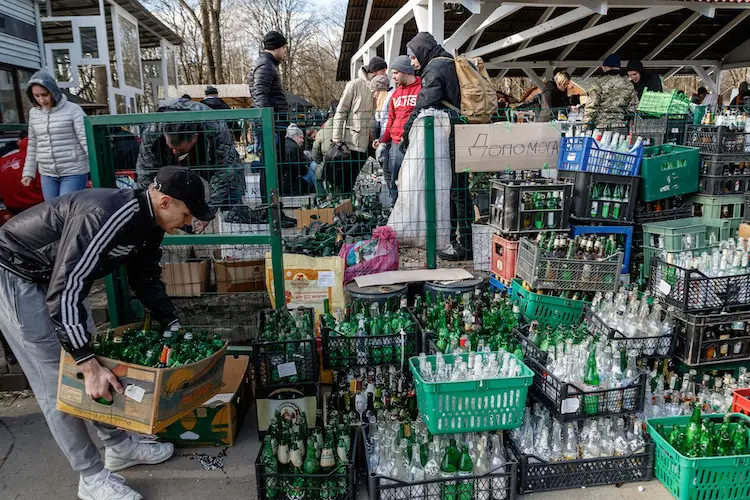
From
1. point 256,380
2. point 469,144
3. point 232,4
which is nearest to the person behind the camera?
point 256,380

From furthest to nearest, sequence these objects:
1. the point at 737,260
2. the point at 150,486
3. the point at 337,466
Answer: the point at 737,260, the point at 150,486, the point at 337,466

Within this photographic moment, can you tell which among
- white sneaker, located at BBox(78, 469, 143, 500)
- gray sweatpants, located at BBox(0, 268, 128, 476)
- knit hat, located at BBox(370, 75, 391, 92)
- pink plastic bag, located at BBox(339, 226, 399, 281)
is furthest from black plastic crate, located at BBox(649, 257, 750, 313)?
knit hat, located at BBox(370, 75, 391, 92)

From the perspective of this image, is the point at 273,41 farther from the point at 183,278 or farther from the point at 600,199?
the point at 600,199

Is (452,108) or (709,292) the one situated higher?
(452,108)

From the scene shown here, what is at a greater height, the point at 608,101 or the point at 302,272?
the point at 608,101

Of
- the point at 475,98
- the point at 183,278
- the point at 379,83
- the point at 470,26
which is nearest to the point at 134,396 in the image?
the point at 183,278

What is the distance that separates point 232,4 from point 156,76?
12718 mm

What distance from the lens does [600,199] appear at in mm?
5301

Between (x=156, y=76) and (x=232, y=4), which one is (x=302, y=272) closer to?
(x=156, y=76)

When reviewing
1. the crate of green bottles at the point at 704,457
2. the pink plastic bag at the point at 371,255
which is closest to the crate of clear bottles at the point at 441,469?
the crate of green bottles at the point at 704,457

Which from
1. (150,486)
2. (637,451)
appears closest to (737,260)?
(637,451)

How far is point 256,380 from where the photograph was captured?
140 inches

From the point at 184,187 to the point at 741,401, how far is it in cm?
354

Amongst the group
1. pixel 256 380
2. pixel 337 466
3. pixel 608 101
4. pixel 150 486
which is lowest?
pixel 150 486
